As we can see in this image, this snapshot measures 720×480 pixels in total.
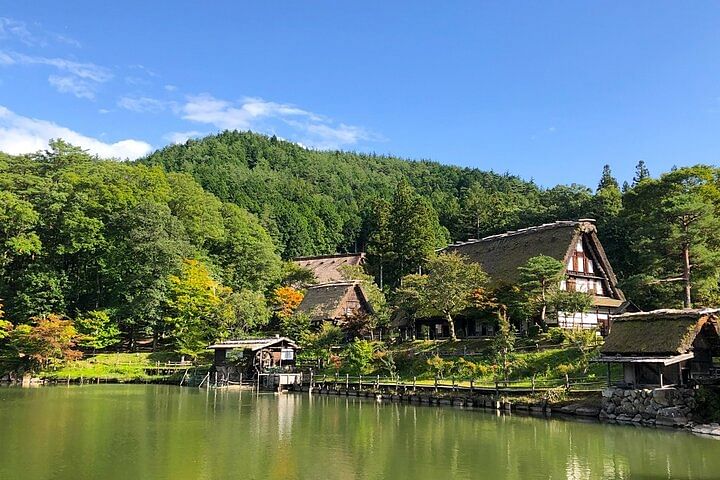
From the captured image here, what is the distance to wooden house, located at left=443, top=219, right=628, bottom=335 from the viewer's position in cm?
3331

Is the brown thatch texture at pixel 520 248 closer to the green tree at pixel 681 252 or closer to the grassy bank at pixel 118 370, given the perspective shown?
the green tree at pixel 681 252

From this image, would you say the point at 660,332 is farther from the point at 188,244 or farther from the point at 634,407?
the point at 188,244

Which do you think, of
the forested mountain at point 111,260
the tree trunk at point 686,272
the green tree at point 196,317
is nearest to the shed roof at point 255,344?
the green tree at point 196,317

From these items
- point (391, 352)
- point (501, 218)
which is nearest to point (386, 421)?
point (391, 352)

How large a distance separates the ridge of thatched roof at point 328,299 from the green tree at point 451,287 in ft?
32.9

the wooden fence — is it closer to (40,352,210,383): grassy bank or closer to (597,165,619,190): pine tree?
(40,352,210,383): grassy bank

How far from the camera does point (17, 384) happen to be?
120 feet

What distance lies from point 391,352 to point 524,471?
1976 cm

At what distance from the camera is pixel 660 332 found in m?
21.2

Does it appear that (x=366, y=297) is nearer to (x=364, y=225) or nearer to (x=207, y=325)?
(x=207, y=325)

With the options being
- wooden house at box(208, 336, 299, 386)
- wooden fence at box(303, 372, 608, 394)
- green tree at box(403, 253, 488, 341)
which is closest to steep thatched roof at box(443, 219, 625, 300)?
green tree at box(403, 253, 488, 341)

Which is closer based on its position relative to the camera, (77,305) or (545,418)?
(545,418)

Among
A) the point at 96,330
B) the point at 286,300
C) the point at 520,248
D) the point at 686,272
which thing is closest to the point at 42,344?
the point at 96,330

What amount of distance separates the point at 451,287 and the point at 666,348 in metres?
13.5
